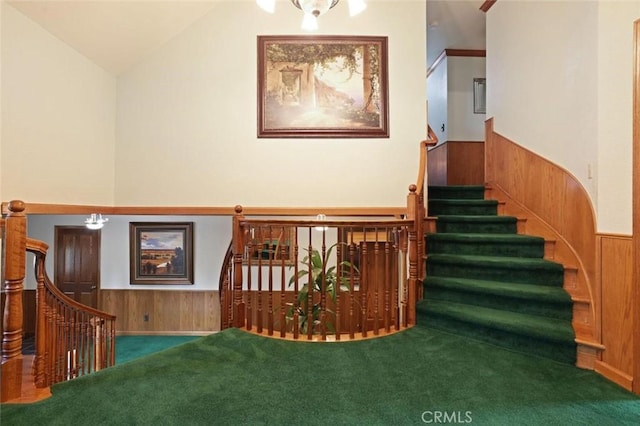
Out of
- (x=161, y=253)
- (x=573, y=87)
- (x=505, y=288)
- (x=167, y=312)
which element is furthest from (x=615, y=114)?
(x=167, y=312)

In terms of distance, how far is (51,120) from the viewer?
313 cm

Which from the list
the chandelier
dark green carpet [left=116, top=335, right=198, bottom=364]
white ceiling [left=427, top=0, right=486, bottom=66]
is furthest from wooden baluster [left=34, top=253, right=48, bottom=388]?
white ceiling [left=427, top=0, right=486, bottom=66]

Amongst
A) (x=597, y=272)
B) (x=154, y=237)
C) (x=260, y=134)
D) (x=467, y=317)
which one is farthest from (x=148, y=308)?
(x=597, y=272)

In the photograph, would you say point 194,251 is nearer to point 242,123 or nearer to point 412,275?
point 242,123

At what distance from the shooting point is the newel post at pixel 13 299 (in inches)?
66.2

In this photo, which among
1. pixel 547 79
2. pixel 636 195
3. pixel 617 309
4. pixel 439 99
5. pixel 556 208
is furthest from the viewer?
pixel 439 99

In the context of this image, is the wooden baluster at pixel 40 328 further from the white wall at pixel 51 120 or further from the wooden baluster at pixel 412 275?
the wooden baluster at pixel 412 275

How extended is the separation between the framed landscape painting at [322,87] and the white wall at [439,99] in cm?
210

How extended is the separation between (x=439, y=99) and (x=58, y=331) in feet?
21.4

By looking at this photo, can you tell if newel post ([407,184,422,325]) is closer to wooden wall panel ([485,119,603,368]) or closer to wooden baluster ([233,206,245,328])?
wooden wall panel ([485,119,603,368])

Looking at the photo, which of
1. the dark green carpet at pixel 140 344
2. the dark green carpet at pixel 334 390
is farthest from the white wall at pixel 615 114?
the dark green carpet at pixel 140 344

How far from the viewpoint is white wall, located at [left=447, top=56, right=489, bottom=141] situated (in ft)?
17.9

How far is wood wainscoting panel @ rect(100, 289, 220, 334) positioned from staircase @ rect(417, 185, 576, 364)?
4.50 metres

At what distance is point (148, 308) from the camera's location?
6.05 metres
